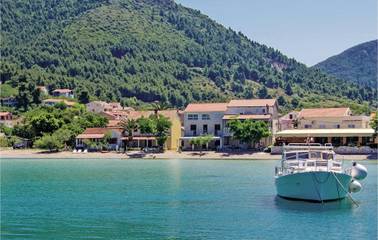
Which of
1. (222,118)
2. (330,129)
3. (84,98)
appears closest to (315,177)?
(330,129)

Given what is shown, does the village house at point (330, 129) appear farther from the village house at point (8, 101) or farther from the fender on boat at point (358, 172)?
the village house at point (8, 101)

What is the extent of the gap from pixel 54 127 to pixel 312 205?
7486 centimetres

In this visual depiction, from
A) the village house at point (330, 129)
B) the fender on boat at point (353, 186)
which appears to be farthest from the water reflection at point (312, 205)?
the village house at point (330, 129)

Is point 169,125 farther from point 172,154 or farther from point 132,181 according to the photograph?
point 132,181

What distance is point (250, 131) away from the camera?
97.2m

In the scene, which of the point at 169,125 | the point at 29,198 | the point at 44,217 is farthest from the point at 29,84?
the point at 44,217

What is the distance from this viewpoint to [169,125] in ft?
342

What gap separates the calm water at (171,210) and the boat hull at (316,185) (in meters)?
0.63

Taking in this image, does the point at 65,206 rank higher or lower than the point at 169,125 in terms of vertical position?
lower

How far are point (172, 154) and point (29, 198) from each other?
52291mm

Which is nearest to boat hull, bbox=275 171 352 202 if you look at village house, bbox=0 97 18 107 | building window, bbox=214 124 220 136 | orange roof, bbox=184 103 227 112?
building window, bbox=214 124 220 136

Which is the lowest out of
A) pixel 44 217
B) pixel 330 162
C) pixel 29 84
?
pixel 44 217

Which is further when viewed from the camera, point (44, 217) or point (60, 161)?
point (60, 161)

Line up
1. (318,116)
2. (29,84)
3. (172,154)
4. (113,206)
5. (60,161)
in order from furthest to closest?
(29,84) < (318,116) < (172,154) < (60,161) < (113,206)
